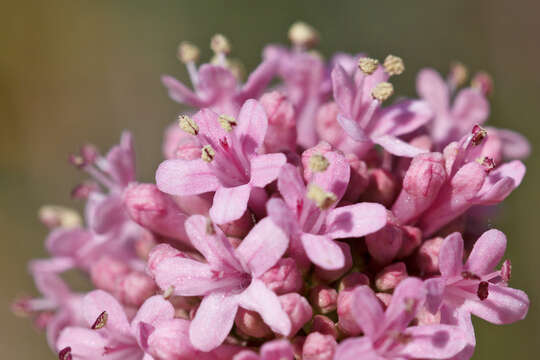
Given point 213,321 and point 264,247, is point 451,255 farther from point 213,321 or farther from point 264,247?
point 213,321

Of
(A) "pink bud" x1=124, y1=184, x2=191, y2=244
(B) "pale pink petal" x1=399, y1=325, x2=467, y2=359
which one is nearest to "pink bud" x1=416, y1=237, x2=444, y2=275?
(B) "pale pink petal" x1=399, y1=325, x2=467, y2=359

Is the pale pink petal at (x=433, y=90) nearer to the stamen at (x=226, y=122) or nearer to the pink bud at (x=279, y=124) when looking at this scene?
the pink bud at (x=279, y=124)

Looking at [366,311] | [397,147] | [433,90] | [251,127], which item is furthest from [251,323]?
[433,90]

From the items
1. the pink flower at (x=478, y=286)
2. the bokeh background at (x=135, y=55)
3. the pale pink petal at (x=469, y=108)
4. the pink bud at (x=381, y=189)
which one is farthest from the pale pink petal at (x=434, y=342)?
the bokeh background at (x=135, y=55)

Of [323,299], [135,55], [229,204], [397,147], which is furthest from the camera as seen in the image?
[135,55]

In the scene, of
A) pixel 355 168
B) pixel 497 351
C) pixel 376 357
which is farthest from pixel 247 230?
pixel 497 351

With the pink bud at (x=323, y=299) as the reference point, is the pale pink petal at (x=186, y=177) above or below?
above
